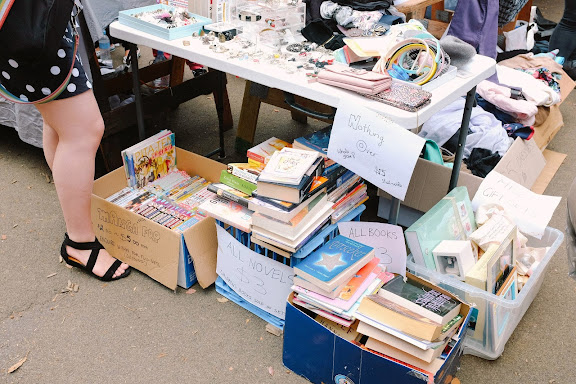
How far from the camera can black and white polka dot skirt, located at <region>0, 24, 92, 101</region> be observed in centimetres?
168

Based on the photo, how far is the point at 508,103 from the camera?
2807 millimetres

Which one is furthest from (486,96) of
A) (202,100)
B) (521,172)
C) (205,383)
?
(205,383)

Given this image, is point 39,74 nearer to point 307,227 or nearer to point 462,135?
point 307,227

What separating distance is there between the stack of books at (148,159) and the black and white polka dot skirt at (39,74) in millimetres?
505

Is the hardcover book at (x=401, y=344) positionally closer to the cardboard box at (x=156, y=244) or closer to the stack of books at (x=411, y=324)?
the stack of books at (x=411, y=324)

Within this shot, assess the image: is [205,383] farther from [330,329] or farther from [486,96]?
[486,96]

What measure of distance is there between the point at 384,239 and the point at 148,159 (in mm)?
1060

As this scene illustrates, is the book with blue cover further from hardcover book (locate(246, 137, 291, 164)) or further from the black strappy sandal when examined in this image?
the black strappy sandal

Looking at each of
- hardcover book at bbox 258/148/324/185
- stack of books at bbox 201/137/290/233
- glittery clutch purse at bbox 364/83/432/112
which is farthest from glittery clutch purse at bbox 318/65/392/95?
stack of books at bbox 201/137/290/233

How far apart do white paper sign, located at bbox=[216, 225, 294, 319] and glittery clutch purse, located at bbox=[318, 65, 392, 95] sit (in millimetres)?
603

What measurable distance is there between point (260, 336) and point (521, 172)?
148cm

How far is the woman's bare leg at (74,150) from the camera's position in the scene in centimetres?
182

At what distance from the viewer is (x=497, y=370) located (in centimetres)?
177

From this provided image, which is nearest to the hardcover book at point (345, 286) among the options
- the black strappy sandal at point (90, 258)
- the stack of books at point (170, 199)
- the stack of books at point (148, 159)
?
the stack of books at point (170, 199)
